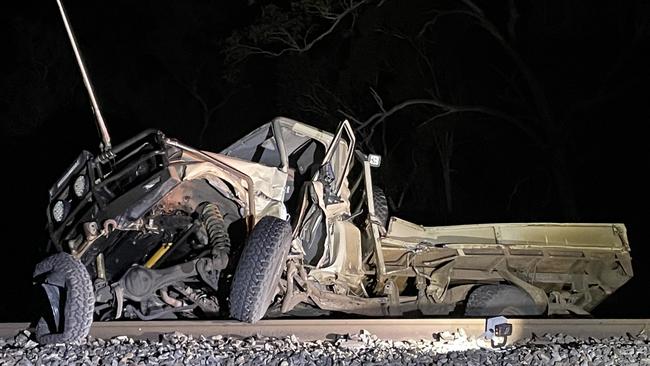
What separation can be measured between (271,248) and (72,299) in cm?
165

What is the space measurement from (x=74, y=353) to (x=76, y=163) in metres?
1.78

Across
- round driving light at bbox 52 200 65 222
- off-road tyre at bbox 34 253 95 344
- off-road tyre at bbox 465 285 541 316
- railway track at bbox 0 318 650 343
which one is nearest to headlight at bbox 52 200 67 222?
round driving light at bbox 52 200 65 222

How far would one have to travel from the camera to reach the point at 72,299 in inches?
268

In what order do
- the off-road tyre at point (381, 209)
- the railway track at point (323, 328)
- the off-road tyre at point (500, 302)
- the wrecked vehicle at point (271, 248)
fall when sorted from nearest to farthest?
the wrecked vehicle at point (271, 248) < the railway track at point (323, 328) < the off-road tyre at point (500, 302) < the off-road tyre at point (381, 209)

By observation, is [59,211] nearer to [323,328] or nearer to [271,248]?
[271,248]

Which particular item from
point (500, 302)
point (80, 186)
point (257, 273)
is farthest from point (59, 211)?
point (500, 302)

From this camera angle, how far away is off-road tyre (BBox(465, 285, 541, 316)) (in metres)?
8.69

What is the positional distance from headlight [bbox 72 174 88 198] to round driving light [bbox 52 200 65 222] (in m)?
0.18

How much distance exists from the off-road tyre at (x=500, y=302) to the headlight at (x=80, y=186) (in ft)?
13.3

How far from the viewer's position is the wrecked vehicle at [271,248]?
7105 mm

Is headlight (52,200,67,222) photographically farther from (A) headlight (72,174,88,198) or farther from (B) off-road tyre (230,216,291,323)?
(B) off-road tyre (230,216,291,323)

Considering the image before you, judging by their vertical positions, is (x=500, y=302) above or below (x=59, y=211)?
below

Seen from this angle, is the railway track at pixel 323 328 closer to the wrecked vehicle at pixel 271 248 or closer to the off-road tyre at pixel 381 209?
the wrecked vehicle at pixel 271 248

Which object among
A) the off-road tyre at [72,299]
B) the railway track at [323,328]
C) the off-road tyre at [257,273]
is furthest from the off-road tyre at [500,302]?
the off-road tyre at [72,299]
